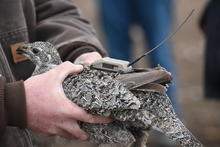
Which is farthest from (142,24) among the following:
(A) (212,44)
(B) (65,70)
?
(B) (65,70)

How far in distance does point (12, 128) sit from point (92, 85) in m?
0.54

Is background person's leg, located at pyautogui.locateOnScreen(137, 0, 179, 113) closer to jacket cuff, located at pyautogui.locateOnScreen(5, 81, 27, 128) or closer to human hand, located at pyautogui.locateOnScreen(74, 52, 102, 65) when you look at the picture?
human hand, located at pyautogui.locateOnScreen(74, 52, 102, 65)

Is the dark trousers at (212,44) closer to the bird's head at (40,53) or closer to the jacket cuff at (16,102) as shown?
the bird's head at (40,53)

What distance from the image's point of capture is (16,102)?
2.75m

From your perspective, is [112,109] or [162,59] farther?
[162,59]

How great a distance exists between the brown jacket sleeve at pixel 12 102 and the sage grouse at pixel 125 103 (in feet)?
0.75

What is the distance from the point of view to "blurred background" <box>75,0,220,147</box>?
24.6 ft

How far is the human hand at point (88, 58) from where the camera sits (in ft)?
11.0

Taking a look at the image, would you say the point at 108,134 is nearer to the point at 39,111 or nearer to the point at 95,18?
the point at 39,111

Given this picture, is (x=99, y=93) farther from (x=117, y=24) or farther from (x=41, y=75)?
(x=117, y=24)

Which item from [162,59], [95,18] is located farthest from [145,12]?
[95,18]

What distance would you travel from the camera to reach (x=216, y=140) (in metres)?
7.19

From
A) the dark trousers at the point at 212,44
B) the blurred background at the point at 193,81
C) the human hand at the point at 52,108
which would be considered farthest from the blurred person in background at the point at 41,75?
the blurred background at the point at 193,81

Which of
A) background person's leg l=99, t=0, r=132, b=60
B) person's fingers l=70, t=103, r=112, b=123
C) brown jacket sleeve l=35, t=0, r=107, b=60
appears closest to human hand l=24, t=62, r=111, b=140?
person's fingers l=70, t=103, r=112, b=123
